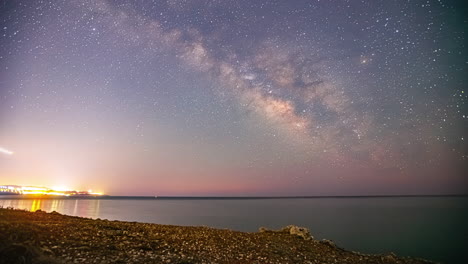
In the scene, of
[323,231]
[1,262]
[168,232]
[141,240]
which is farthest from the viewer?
[323,231]

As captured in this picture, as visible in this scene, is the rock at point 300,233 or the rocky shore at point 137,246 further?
the rock at point 300,233

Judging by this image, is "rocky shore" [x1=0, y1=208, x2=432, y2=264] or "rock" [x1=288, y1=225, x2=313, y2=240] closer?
"rocky shore" [x1=0, y1=208, x2=432, y2=264]

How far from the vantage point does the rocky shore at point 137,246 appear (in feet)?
39.5

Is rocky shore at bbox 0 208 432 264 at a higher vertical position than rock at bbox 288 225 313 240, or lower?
higher

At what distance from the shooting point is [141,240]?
17062mm

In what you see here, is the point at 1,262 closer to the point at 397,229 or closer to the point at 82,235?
the point at 82,235

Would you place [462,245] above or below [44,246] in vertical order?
below

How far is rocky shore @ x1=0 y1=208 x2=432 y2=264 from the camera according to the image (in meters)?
12.0

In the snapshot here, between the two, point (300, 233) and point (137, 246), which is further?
point (300, 233)

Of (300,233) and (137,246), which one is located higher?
(137,246)

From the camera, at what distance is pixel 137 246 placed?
51.4 ft

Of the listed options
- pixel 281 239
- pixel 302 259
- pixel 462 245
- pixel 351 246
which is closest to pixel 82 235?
pixel 302 259

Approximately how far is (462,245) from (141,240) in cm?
6152

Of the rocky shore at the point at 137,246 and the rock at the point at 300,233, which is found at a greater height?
the rocky shore at the point at 137,246
